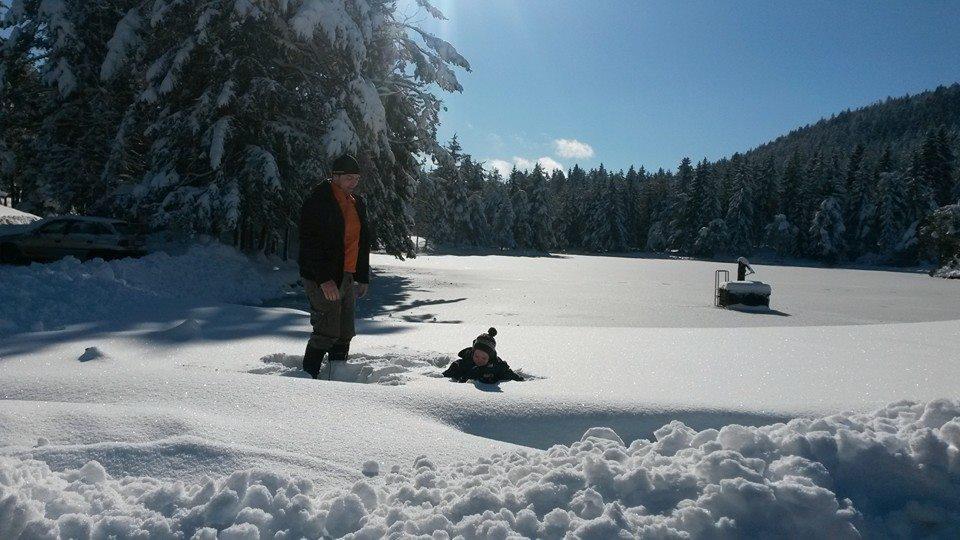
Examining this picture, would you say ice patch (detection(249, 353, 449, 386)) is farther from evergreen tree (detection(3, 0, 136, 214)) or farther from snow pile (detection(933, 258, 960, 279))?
snow pile (detection(933, 258, 960, 279))

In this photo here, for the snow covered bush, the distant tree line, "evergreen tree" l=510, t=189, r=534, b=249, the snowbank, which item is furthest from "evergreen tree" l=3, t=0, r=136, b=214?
"evergreen tree" l=510, t=189, r=534, b=249

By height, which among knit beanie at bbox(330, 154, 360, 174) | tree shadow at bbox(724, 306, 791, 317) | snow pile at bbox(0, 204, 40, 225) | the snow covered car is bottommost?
tree shadow at bbox(724, 306, 791, 317)

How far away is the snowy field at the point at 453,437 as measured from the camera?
186 cm

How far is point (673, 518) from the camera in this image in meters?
1.84

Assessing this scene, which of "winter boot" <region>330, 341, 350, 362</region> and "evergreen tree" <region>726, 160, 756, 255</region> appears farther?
"evergreen tree" <region>726, 160, 756, 255</region>

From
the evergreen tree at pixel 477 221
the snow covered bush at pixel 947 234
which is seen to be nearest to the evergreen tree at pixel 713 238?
the evergreen tree at pixel 477 221

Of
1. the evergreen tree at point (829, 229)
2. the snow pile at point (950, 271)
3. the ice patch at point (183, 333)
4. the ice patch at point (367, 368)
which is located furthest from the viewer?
the evergreen tree at point (829, 229)

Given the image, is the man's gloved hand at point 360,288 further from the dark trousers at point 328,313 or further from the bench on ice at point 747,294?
the bench on ice at point 747,294

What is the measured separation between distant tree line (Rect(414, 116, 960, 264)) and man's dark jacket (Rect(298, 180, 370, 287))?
44451 millimetres

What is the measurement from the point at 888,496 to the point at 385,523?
5.52ft

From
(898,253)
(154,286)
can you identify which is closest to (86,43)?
(154,286)

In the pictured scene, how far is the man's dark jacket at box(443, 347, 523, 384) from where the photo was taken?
4707 mm

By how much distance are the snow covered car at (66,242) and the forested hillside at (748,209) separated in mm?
29957

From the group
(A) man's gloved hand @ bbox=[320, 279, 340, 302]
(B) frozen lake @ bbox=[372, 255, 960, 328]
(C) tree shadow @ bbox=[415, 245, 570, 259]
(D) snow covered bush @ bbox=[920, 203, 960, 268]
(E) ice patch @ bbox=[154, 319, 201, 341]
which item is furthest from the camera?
(C) tree shadow @ bbox=[415, 245, 570, 259]
